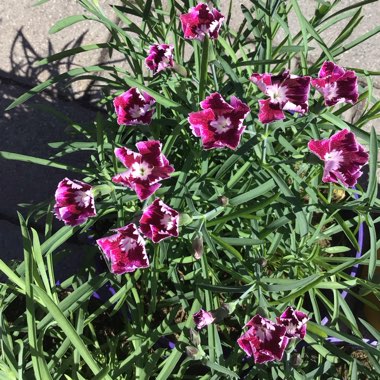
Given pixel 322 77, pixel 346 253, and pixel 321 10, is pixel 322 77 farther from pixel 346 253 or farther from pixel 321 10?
pixel 346 253

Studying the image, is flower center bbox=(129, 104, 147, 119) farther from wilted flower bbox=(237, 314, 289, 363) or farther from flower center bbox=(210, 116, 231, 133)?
wilted flower bbox=(237, 314, 289, 363)

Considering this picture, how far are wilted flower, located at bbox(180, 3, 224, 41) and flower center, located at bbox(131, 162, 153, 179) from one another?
206 millimetres

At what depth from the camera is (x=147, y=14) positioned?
1044mm

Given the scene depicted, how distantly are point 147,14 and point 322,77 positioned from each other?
34cm

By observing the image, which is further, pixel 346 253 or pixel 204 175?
pixel 346 253

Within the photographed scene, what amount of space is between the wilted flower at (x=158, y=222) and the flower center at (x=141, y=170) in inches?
1.7

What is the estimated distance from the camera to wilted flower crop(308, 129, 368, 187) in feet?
2.77

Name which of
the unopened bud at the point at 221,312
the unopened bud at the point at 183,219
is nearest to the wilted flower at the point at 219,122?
the unopened bud at the point at 183,219

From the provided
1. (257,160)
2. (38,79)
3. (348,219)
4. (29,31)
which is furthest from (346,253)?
(29,31)

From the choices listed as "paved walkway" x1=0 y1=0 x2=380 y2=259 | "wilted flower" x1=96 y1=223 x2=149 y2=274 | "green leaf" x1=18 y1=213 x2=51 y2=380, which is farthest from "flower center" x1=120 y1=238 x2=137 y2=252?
"paved walkway" x1=0 y1=0 x2=380 y2=259

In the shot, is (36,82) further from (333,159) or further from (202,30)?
(333,159)

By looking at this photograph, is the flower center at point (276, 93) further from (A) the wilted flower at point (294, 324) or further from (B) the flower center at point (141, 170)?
(A) the wilted flower at point (294, 324)

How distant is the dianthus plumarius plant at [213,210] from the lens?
0.85 metres

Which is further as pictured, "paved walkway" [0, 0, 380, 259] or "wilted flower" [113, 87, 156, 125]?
"paved walkway" [0, 0, 380, 259]
